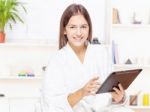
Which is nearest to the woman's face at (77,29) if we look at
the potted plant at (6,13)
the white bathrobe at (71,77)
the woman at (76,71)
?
the woman at (76,71)

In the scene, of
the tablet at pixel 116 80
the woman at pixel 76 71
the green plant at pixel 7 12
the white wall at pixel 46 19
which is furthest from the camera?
the white wall at pixel 46 19

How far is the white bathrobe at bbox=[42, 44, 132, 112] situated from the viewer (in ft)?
7.48

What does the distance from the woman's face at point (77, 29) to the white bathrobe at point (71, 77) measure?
0.39 feet

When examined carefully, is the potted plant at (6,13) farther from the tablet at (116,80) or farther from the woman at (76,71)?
the tablet at (116,80)

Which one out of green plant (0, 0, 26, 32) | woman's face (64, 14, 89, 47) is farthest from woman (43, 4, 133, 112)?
green plant (0, 0, 26, 32)

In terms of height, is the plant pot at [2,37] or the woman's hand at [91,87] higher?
the plant pot at [2,37]

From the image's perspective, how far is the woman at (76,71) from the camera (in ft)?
7.41

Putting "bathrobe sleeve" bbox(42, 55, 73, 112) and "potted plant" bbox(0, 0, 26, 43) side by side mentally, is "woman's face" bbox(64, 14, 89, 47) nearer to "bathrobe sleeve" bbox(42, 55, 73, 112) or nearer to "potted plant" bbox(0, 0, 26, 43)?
"bathrobe sleeve" bbox(42, 55, 73, 112)

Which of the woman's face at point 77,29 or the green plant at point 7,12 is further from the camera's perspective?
the green plant at point 7,12

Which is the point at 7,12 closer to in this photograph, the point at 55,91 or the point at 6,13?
the point at 6,13

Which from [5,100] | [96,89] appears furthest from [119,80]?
[5,100]

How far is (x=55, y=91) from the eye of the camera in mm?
2316

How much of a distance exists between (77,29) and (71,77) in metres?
0.29

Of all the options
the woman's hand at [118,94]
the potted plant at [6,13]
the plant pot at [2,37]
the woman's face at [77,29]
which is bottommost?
the woman's hand at [118,94]
